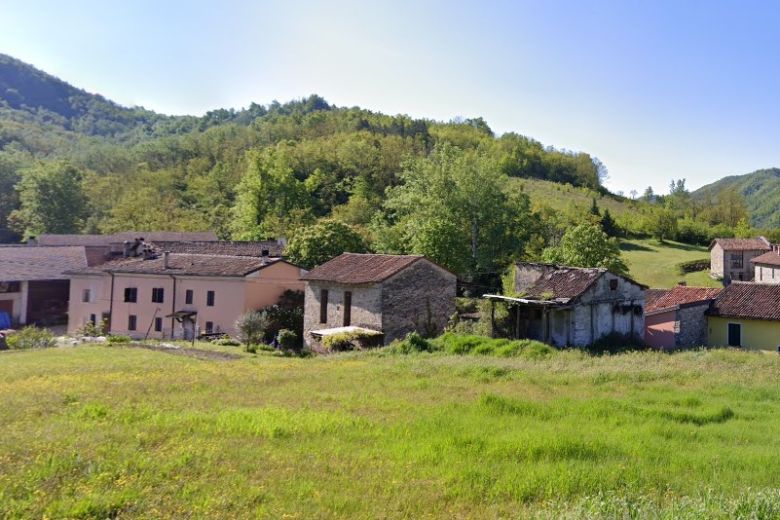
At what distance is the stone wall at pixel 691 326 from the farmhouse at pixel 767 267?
24391mm

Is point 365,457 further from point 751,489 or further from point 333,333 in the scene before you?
point 333,333

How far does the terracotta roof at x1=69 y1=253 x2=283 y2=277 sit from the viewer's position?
126 ft

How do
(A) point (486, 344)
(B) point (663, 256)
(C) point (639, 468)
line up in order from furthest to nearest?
(B) point (663, 256), (A) point (486, 344), (C) point (639, 468)

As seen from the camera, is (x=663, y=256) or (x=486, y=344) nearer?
(x=486, y=344)

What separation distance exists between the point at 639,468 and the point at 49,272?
49.3m

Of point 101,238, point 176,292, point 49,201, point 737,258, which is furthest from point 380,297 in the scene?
point 49,201

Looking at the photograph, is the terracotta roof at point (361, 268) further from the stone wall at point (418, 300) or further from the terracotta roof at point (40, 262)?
the terracotta roof at point (40, 262)

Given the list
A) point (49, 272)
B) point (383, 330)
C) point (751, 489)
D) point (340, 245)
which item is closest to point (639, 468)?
point (751, 489)

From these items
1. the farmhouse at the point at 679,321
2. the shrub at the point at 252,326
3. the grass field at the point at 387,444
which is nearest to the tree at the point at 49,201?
the shrub at the point at 252,326

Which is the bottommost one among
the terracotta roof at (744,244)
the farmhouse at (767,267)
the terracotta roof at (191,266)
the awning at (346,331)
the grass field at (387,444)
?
the grass field at (387,444)

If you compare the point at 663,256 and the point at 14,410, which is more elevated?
the point at 663,256

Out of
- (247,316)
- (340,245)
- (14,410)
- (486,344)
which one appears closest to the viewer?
(14,410)

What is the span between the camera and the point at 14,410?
1385 centimetres

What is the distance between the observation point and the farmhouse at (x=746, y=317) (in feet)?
103
